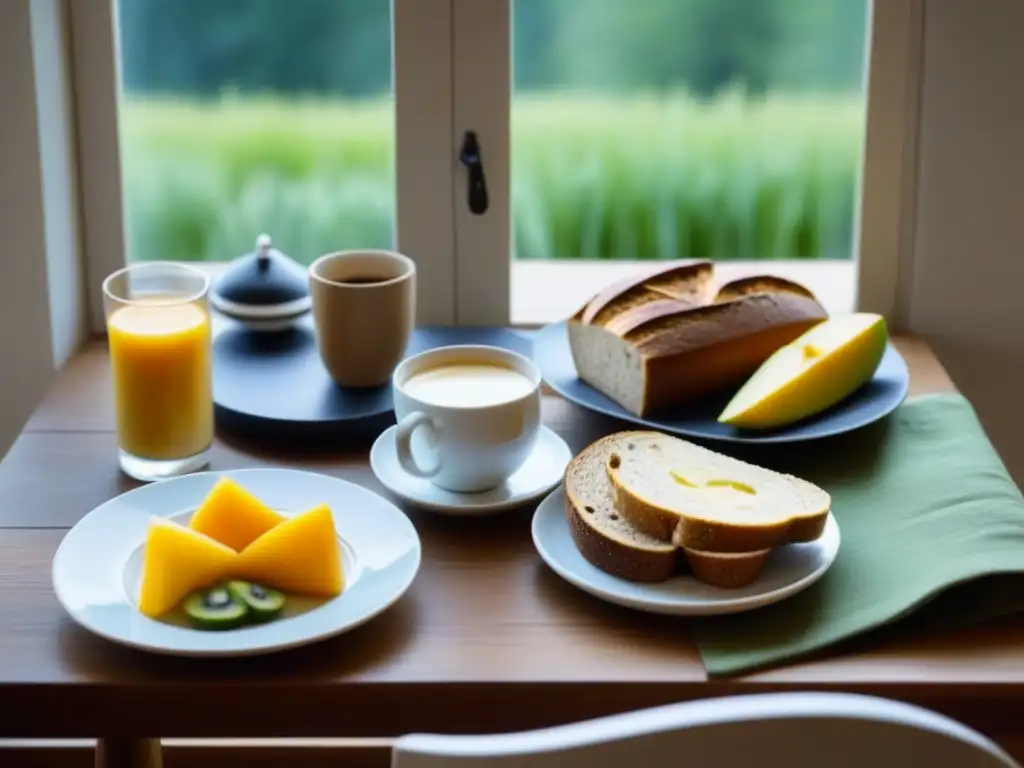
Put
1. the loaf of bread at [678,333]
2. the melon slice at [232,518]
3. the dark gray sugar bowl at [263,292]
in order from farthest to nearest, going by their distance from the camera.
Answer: the dark gray sugar bowl at [263,292] < the loaf of bread at [678,333] < the melon slice at [232,518]

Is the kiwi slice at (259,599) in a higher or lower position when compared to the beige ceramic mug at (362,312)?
lower

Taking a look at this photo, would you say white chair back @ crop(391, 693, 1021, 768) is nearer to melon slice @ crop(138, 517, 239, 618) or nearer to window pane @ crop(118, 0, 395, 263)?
melon slice @ crop(138, 517, 239, 618)

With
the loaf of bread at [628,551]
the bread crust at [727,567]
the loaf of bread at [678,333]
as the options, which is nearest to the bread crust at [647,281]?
the loaf of bread at [678,333]

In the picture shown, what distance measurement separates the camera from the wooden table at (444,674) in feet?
3.40

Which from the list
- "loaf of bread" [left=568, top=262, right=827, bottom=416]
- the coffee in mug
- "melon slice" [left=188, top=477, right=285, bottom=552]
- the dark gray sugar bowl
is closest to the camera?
"melon slice" [left=188, top=477, right=285, bottom=552]

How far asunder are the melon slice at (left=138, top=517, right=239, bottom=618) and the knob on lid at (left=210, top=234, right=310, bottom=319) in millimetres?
485

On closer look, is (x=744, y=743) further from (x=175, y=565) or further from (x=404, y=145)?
(x=404, y=145)

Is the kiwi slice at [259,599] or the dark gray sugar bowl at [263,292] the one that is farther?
the dark gray sugar bowl at [263,292]

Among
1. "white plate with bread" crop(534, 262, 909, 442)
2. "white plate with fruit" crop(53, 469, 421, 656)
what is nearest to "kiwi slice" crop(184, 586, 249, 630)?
"white plate with fruit" crop(53, 469, 421, 656)

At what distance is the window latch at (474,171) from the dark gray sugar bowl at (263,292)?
0.20m

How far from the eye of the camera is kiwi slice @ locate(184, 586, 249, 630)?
107cm

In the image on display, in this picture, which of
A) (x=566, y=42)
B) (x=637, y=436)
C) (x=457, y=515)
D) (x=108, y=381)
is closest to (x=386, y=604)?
(x=457, y=515)

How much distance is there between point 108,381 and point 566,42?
60 cm

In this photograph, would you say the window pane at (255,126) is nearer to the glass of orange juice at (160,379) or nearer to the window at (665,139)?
the window at (665,139)
